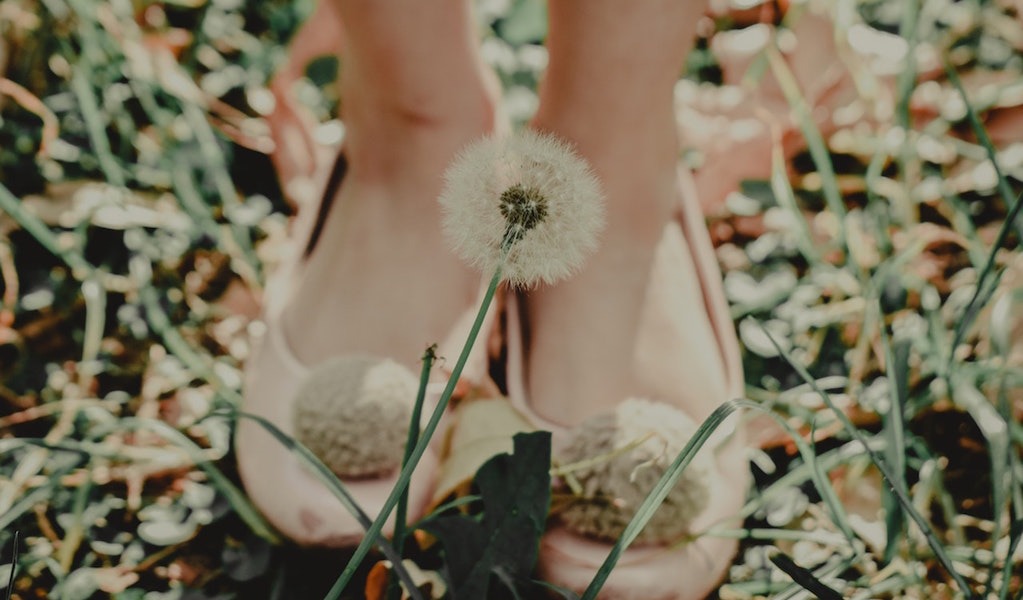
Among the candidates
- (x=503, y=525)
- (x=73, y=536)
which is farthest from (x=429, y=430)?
(x=73, y=536)

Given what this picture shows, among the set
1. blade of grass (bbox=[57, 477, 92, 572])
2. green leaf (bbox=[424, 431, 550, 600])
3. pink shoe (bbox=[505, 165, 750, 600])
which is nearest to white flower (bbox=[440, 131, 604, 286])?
green leaf (bbox=[424, 431, 550, 600])

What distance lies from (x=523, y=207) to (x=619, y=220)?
0.31 meters

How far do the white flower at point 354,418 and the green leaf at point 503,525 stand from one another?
11 cm

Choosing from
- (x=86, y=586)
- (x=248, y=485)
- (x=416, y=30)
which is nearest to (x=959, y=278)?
(x=416, y=30)

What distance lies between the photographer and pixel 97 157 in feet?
2.77

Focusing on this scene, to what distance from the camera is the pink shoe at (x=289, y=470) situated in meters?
0.54

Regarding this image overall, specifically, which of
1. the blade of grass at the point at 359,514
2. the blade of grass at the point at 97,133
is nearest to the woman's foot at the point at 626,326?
the blade of grass at the point at 359,514

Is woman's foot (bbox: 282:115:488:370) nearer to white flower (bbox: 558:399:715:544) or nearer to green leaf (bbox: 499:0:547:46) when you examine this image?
white flower (bbox: 558:399:715:544)

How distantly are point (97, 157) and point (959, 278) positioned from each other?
0.89 meters

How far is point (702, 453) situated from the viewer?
1.69ft

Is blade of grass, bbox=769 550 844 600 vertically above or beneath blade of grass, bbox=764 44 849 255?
beneath

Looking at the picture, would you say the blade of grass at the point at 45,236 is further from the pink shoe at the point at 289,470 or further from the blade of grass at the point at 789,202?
the blade of grass at the point at 789,202

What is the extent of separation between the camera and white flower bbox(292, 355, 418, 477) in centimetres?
54

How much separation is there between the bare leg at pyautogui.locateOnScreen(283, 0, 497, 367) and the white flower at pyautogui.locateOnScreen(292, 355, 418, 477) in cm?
6
